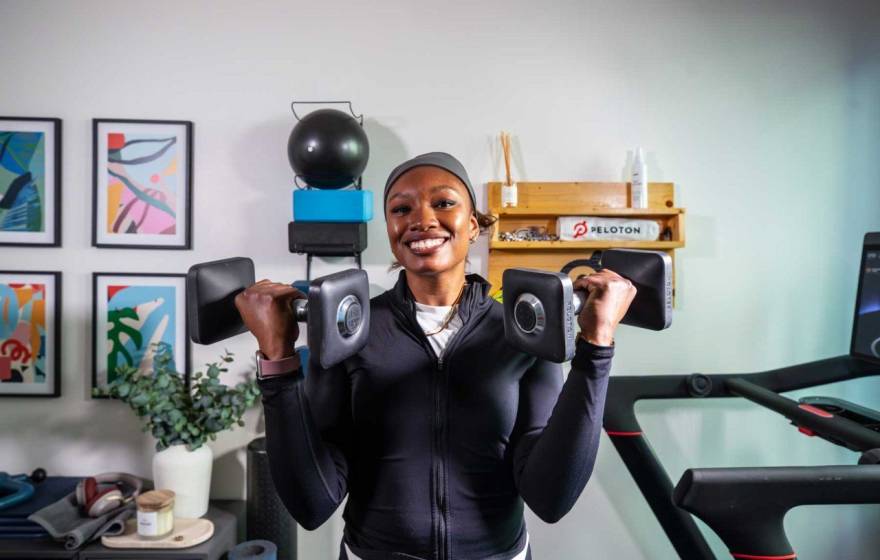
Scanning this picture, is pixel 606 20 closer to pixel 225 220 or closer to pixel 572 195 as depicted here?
pixel 572 195

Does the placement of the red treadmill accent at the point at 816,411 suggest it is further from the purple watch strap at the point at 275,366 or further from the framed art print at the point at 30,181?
the framed art print at the point at 30,181

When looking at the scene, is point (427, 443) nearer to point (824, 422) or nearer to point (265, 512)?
point (824, 422)

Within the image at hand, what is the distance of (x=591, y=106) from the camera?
80.8 inches

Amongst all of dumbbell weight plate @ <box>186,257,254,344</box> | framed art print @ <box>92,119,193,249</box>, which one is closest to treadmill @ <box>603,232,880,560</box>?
dumbbell weight plate @ <box>186,257,254,344</box>

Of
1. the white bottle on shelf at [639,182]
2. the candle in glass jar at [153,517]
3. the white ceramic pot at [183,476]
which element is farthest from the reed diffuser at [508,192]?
the candle in glass jar at [153,517]

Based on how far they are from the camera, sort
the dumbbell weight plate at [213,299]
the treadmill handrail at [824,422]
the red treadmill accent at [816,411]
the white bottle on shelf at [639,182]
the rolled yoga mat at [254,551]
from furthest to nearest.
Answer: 1. the white bottle on shelf at [639,182]
2. the rolled yoga mat at [254,551]
3. the red treadmill accent at [816,411]
4. the treadmill handrail at [824,422]
5. the dumbbell weight plate at [213,299]

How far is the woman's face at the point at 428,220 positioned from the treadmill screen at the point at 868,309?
4.44 feet

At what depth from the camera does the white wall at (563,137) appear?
2029 millimetres

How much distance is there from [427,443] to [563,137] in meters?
1.42

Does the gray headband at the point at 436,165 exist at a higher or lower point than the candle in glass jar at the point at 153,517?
higher

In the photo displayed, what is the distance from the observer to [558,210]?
6.63 ft

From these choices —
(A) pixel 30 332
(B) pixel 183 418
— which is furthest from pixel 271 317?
(A) pixel 30 332

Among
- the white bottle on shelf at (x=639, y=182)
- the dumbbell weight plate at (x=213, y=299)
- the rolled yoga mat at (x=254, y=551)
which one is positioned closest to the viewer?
the dumbbell weight plate at (x=213, y=299)

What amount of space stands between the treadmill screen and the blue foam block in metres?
1.57
